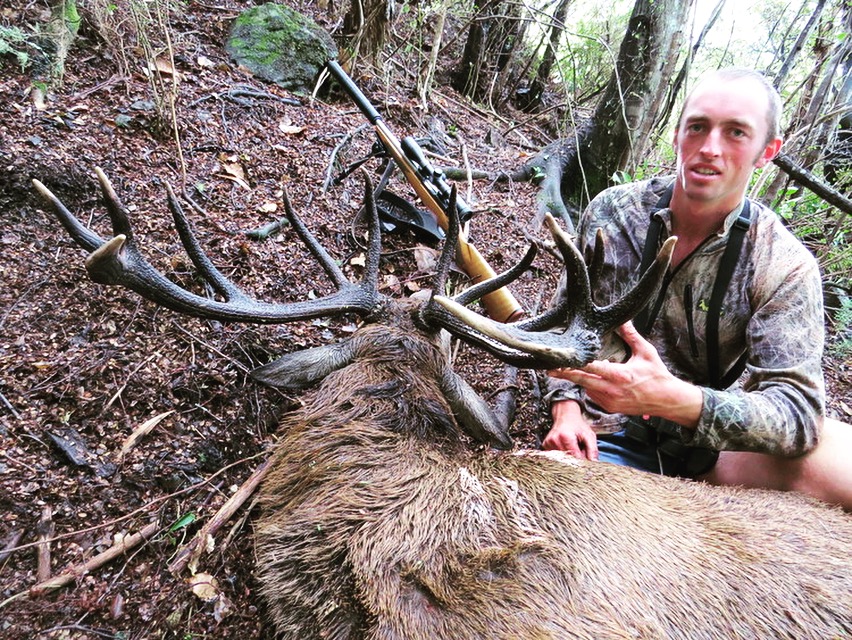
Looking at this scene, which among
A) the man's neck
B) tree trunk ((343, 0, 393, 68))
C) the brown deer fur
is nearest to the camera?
the brown deer fur

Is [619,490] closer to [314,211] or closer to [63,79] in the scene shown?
[314,211]

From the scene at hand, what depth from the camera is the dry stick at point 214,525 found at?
2.27 metres

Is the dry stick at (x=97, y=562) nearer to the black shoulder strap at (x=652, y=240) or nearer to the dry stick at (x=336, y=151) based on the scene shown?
the black shoulder strap at (x=652, y=240)

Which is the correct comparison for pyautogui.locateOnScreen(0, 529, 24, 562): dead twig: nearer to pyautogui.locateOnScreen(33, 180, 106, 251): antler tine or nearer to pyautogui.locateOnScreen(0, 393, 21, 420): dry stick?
pyautogui.locateOnScreen(0, 393, 21, 420): dry stick

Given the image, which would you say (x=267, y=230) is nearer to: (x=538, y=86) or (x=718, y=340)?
(x=718, y=340)

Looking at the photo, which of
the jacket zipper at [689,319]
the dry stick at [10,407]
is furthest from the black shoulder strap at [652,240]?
the dry stick at [10,407]

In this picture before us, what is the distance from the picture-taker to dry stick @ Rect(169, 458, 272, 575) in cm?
227

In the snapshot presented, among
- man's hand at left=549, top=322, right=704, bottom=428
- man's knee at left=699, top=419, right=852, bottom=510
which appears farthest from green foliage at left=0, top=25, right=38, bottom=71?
man's knee at left=699, top=419, right=852, bottom=510

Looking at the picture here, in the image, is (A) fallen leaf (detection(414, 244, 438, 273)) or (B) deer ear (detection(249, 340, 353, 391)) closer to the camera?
(B) deer ear (detection(249, 340, 353, 391))

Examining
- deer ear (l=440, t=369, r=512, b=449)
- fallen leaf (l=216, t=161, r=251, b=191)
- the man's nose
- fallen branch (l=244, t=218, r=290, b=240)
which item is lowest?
deer ear (l=440, t=369, r=512, b=449)

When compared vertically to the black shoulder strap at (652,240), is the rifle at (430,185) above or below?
below

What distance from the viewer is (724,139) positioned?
2.84 metres

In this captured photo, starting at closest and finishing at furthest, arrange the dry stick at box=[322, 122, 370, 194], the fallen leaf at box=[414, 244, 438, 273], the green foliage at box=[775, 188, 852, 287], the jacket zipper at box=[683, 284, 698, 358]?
1. the jacket zipper at box=[683, 284, 698, 358]
2. the fallen leaf at box=[414, 244, 438, 273]
3. the dry stick at box=[322, 122, 370, 194]
4. the green foliage at box=[775, 188, 852, 287]

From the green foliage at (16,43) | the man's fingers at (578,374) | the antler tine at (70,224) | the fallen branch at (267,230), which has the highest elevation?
the green foliage at (16,43)
